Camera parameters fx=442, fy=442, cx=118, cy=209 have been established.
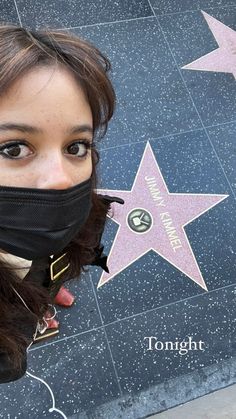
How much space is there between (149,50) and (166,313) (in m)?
1.70

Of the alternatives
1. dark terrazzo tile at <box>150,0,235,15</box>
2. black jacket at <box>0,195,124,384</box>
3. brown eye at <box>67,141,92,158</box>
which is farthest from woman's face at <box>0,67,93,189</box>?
dark terrazzo tile at <box>150,0,235,15</box>

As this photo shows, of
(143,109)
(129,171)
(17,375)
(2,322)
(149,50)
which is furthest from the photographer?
(149,50)

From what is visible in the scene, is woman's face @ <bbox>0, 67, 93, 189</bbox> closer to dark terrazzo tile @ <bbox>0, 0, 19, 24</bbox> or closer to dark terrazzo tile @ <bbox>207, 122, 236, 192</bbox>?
dark terrazzo tile @ <bbox>207, 122, 236, 192</bbox>

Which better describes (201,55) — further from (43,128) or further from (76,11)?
(43,128)

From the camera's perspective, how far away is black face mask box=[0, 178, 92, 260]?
3.21 ft

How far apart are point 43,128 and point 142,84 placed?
1.94m

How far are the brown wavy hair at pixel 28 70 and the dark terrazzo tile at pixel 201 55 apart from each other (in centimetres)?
150

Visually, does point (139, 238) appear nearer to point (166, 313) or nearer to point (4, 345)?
point (166, 313)

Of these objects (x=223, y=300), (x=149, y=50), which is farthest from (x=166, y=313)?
(x=149, y=50)

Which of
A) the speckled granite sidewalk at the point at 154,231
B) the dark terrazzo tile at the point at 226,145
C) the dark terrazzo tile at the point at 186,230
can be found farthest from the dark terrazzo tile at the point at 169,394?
the dark terrazzo tile at the point at 226,145

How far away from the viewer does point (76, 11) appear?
295 cm

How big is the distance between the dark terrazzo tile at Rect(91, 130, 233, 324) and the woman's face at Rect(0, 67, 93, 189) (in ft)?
3.89

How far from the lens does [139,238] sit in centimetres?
223

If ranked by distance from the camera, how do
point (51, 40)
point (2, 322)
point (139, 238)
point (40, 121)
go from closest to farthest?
point (40, 121) → point (51, 40) → point (2, 322) → point (139, 238)
